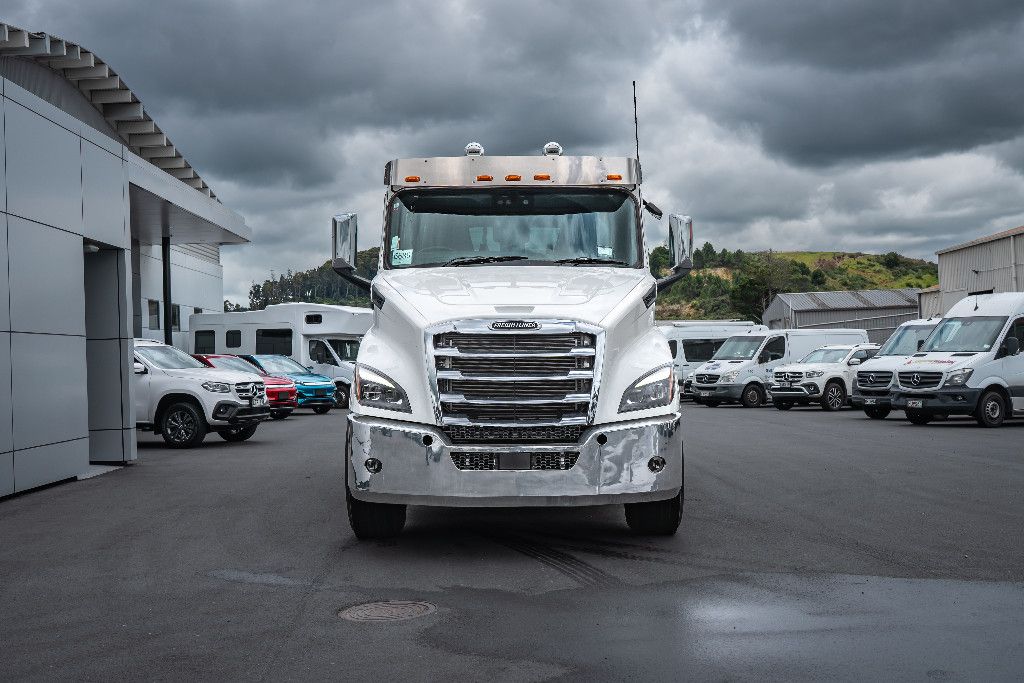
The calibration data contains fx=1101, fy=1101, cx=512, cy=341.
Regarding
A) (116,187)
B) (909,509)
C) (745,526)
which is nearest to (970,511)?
(909,509)

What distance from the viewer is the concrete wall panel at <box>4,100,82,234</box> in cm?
1145

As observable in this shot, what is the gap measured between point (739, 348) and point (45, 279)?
80.1 ft

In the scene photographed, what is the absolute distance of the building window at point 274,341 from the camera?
32938 mm

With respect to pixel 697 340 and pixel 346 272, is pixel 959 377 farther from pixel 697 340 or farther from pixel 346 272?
pixel 697 340

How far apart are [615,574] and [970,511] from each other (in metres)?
3.99

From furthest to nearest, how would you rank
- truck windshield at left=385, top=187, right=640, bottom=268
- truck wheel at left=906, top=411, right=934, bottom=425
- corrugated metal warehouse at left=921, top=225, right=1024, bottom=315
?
corrugated metal warehouse at left=921, top=225, right=1024, bottom=315 < truck wheel at left=906, top=411, right=934, bottom=425 < truck windshield at left=385, top=187, right=640, bottom=268

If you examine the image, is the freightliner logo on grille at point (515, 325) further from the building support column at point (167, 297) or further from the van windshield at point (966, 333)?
the building support column at point (167, 297)

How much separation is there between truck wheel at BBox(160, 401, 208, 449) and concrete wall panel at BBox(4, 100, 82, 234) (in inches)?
237

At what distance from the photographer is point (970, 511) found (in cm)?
923

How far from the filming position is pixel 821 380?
28859 millimetres

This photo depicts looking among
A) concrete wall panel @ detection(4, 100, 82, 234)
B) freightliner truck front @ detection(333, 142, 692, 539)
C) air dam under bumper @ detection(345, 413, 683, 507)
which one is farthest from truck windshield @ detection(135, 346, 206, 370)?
air dam under bumper @ detection(345, 413, 683, 507)

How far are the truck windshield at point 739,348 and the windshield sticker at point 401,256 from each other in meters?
24.9

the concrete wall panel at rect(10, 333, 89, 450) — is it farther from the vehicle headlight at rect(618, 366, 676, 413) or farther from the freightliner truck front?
the vehicle headlight at rect(618, 366, 676, 413)

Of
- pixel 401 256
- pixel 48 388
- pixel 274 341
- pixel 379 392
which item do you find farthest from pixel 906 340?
pixel 379 392
